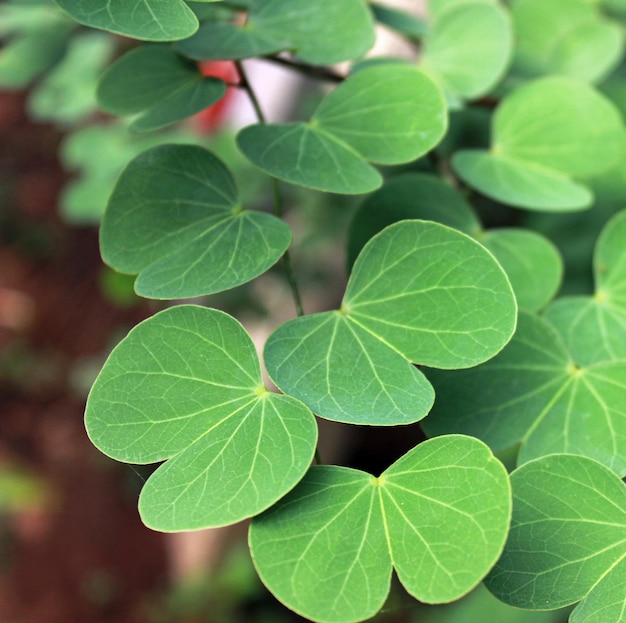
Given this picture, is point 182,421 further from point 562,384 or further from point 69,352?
point 69,352

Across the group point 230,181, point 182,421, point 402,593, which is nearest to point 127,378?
point 182,421

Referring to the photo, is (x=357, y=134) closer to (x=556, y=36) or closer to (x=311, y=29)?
(x=311, y=29)

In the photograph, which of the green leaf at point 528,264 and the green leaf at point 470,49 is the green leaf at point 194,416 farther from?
the green leaf at point 470,49

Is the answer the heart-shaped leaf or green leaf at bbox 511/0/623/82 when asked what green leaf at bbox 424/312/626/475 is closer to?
the heart-shaped leaf

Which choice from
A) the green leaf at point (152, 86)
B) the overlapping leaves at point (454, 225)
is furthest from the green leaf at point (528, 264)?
the green leaf at point (152, 86)

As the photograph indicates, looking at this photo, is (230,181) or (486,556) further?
(230,181)

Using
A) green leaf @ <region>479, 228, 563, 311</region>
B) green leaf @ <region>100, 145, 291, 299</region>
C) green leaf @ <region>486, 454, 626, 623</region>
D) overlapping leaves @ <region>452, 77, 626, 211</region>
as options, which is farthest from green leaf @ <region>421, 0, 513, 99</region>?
green leaf @ <region>486, 454, 626, 623</region>

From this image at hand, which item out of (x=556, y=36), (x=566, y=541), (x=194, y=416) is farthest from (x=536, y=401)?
(x=556, y=36)
